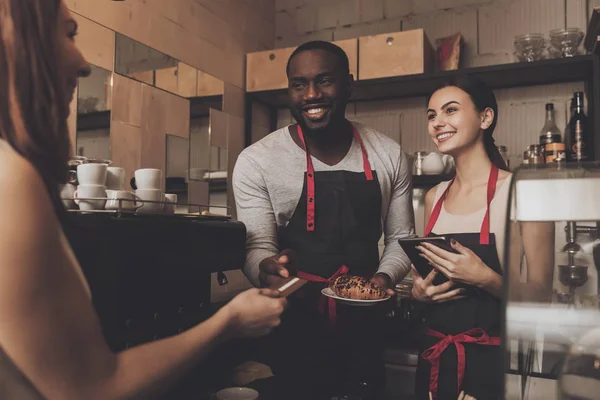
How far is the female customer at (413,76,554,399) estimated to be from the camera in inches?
52.3

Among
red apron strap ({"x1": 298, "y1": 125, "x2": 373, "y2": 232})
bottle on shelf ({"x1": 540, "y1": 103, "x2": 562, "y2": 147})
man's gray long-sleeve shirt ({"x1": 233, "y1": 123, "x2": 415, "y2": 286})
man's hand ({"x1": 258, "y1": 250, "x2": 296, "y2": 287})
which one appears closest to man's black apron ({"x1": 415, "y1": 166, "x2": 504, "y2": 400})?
man's gray long-sleeve shirt ({"x1": 233, "y1": 123, "x2": 415, "y2": 286})

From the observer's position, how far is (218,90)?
2.75 meters

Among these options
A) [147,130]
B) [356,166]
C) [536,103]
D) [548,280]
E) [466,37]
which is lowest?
[548,280]

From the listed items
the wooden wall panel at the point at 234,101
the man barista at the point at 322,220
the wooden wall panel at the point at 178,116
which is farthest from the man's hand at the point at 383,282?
the wooden wall panel at the point at 234,101

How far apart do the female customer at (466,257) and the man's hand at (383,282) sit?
8cm

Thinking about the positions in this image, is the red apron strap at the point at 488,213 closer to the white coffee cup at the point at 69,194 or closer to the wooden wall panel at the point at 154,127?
the white coffee cup at the point at 69,194

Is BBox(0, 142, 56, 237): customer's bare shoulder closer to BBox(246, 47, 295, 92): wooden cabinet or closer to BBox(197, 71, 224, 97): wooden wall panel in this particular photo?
BBox(197, 71, 224, 97): wooden wall panel

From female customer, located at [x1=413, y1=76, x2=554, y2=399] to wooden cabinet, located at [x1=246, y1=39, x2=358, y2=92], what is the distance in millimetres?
1490

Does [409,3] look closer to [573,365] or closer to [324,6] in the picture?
[324,6]

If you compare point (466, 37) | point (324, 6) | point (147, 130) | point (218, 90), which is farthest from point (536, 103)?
point (147, 130)

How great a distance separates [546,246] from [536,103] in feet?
7.67

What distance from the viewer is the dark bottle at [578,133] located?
7.72 ft

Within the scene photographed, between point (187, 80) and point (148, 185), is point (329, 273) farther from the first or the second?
point (187, 80)

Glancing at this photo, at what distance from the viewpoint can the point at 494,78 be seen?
2.61 meters
